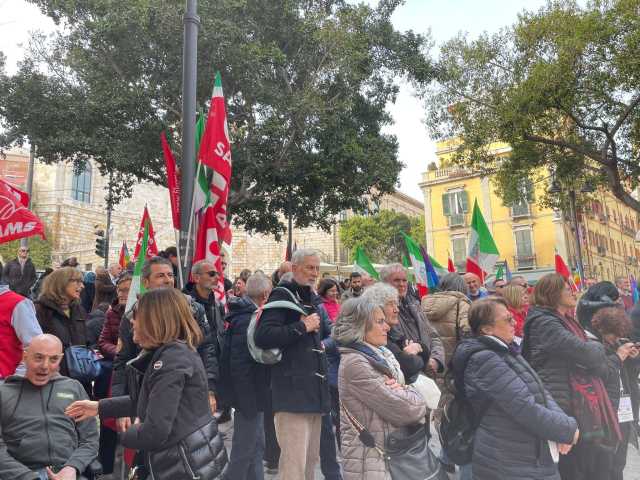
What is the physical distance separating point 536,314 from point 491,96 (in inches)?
459

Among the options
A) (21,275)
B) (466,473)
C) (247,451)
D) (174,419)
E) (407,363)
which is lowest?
(466,473)

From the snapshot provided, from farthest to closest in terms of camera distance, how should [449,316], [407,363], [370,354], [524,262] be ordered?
1. [524,262]
2. [449,316]
3. [407,363]
4. [370,354]

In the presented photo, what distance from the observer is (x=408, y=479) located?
2795 millimetres

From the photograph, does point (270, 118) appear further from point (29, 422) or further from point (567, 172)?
point (29, 422)

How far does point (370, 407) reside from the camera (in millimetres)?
2879

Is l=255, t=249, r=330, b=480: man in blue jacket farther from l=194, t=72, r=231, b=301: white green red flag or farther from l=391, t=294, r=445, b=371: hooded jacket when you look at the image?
l=194, t=72, r=231, b=301: white green red flag

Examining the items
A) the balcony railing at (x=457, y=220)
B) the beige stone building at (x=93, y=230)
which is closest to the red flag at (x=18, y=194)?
the beige stone building at (x=93, y=230)

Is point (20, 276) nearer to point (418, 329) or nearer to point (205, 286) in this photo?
point (205, 286)

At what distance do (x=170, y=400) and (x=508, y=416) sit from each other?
179 cm

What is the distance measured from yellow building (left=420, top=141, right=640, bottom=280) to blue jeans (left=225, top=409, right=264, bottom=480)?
29295 mm

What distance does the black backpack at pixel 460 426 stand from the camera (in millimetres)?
3066

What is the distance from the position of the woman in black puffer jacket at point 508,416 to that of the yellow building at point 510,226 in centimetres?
3001

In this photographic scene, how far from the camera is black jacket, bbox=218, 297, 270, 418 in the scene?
4141 mm

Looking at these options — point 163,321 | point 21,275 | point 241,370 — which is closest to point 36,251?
point 21,275
